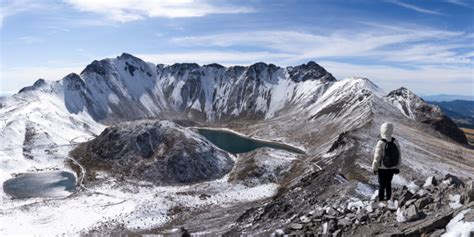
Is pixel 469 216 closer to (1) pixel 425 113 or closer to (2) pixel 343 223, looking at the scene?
(2) pixel 343 223

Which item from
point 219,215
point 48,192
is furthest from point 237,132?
point 219,215

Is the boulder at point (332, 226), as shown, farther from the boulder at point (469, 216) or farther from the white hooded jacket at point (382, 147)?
the boulder at point (469, 216)

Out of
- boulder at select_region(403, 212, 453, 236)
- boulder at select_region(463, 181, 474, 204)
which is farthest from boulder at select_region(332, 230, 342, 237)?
boulder at select_region(463, 181, 474, 204)

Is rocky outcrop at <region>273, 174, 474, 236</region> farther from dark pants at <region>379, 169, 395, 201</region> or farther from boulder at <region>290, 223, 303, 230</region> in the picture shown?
dark pants at <region>379, 169, 395, 201</region>

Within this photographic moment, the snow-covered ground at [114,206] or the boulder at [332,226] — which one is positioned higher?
the boulder at [332,226]

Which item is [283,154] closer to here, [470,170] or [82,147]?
[470,170]

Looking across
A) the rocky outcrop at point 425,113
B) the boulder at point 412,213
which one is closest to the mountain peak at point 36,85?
the rocky outcrop at point 425,113

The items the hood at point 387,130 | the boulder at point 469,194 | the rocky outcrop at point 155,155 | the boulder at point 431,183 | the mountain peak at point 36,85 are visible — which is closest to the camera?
the boulder at point 469,194

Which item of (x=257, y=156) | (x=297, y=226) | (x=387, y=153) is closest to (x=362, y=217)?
(x=387, y=153)
